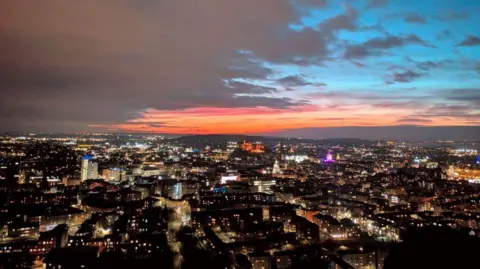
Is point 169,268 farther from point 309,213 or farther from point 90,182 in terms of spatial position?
point 90,182

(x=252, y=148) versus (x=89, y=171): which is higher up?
(x=252, y=148)

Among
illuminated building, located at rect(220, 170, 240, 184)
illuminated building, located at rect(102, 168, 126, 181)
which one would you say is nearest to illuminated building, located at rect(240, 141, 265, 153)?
illuminated building, located at rect(220, 170, 240, 184)

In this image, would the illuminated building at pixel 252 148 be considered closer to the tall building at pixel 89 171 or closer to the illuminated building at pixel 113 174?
the illuminated building at pixel 113 174

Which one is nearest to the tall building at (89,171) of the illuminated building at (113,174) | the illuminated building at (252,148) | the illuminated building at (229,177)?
the illuminated building at (113,174)

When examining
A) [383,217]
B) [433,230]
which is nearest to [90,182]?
[383,217]

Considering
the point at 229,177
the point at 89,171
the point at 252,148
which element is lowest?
the point at 229,177

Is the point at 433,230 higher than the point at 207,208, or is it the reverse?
the point at 433,230

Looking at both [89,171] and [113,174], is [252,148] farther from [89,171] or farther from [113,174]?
[89,171]

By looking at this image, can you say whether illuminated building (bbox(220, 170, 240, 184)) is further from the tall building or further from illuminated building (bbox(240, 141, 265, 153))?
illuminated building (bbox(240, 141, 265, 153))

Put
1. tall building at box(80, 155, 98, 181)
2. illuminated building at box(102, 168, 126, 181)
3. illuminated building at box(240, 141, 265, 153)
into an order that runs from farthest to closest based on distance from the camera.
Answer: illuminated building at box(240, 141, 265, 153), illuminated building at box(102, 168, 126, 181), tall building at box(80, 155, 98, 181)

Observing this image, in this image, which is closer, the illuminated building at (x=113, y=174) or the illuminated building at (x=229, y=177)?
the illuminated building at (x=229, y=177)

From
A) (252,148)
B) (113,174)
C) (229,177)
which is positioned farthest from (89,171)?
(252,148)
